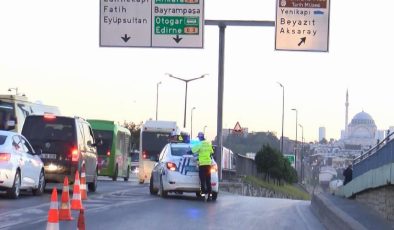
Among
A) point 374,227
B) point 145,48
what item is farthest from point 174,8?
point 374,227

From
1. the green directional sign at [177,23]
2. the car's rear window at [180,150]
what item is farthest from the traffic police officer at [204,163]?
the green directional sign at [177,23]

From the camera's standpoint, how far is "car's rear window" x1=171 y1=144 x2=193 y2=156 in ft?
69.9

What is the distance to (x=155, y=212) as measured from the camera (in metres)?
16.0

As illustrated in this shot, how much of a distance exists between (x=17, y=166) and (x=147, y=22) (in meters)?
9.39

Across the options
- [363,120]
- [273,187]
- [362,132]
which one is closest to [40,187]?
[273,187]

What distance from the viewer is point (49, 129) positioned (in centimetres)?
2164

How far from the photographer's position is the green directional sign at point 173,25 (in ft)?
85.4

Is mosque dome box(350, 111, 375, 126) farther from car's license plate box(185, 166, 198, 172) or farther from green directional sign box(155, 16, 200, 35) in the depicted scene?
car's license plate box(185, 166, 198, 172)

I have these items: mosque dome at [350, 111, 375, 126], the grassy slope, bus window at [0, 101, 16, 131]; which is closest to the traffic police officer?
bus window at [0, 101, 16, 131]

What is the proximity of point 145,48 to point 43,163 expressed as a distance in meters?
7.02

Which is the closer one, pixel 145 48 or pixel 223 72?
pixel 145 48

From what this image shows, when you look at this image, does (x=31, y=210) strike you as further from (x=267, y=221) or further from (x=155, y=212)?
(x=267, y=221)

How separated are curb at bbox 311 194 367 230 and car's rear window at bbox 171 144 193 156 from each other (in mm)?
4187

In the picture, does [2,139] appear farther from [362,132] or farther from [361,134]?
[362,132]
